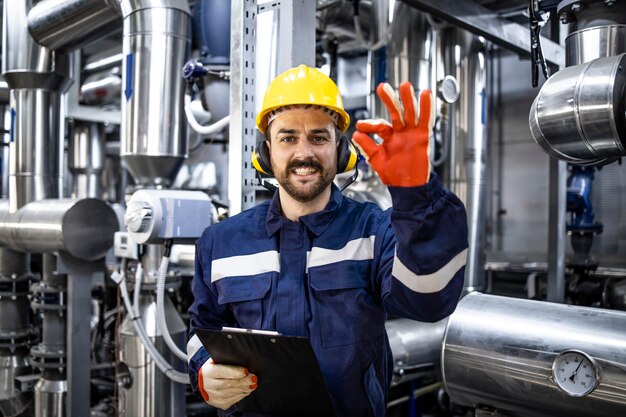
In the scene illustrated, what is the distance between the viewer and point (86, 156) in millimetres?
4336

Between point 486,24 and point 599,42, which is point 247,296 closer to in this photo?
point 599,42

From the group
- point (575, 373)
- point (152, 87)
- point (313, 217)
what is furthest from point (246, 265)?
point (152, 87)

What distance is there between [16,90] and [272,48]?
1943 mm

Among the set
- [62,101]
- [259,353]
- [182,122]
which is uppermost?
[62,101]

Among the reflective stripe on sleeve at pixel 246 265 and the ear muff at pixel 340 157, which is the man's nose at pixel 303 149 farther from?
the reflective stripe on sleeve at pixel 246 265

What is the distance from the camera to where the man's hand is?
111cm

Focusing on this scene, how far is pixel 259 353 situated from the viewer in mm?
1047

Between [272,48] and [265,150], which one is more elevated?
[272,48]

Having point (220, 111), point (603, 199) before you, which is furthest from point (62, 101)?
point (603, 199)

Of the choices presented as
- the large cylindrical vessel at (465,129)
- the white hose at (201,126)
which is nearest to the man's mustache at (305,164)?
the white hose at (201,126)

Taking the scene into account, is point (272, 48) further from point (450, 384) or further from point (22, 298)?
point (22, 298)

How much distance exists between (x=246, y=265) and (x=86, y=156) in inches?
138

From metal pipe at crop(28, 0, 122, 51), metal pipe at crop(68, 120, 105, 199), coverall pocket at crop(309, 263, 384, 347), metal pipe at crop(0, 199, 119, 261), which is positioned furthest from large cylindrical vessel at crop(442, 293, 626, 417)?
metal pipe at crop(68, 120, 105, 199)

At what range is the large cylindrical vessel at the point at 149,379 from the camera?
216cm
